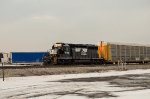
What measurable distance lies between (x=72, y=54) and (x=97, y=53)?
5688 millimetres

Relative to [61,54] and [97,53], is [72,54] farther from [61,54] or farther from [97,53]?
[97,53]

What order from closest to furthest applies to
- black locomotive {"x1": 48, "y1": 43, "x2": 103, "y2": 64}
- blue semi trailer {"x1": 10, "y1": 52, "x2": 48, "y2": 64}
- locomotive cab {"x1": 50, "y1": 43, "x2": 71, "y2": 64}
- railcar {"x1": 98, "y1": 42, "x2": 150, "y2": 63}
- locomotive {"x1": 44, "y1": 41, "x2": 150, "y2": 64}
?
locomotive cab {"x1": 50, "y1": 43, "x2": 71, "y2": 64}, black locomotive {"x1": 48, "y1": 43, "x2": 103, "y2": 64}, locomotive {"x1": 44, "y1": 41, "x2": 150, "y2": 64}, railcar {"x1": 98, "y1": 42, "x2": 150, "y2": 63}, blue semi trailer {"x1": 10, "y1": 52, "x2": 48, "y2": 64}

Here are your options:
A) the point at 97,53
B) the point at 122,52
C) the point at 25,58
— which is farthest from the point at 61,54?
the point at 25,58

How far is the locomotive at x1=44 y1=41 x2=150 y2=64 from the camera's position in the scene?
4369cm

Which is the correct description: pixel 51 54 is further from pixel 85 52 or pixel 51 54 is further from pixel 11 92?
pixel 11 92

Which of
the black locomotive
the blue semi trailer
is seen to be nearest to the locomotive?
the black locomotive

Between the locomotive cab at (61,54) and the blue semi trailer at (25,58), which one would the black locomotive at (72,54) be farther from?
the blue semi trailer at (25,58)

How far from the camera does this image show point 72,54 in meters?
44.2

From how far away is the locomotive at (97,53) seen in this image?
1720 inches

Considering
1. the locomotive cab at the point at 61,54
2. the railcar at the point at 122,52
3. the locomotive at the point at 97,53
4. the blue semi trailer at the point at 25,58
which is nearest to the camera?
the locomotive cab at the point at 61,54

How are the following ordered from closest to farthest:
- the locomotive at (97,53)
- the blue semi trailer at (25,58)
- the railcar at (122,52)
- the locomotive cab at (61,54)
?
the locomotive cab at (61,54) < the locomotive at (97,53) < the railcar at (122,52) < the blue semi trailer at (25,58)

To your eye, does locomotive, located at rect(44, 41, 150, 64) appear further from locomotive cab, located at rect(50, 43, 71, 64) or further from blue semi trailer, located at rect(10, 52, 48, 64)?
→ blue semi trailer, located at rect(10, 52, 48, 64)

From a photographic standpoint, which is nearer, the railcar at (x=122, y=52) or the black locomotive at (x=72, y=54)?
the black locomotive at (x=72, y=54)

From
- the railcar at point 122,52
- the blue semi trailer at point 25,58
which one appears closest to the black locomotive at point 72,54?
the railcar at point 122,52
